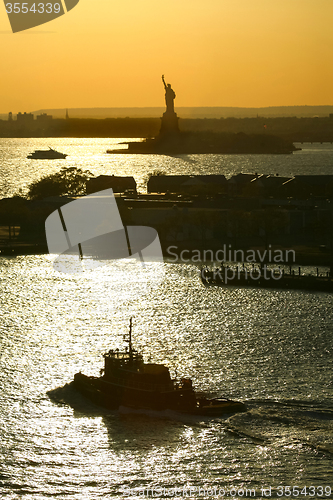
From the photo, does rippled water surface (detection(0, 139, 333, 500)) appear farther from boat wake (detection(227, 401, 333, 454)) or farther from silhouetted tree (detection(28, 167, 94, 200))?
silhouetted tree (detection(28, 167, 94, 200))

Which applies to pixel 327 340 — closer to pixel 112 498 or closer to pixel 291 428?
pixel 291 428

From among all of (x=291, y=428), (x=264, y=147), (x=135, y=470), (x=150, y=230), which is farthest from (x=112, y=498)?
(x=264, y=147)

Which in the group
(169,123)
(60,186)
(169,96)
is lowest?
(60,186)

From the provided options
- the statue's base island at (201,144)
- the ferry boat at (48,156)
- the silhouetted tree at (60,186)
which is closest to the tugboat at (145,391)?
the silhouetted tree at (60,186)

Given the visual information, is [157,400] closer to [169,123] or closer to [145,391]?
[145,391]

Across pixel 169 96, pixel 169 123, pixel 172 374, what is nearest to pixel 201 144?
pixel 169 123

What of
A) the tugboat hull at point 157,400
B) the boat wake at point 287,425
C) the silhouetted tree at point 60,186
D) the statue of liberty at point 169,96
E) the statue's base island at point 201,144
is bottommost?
the boat wake at point 287,425

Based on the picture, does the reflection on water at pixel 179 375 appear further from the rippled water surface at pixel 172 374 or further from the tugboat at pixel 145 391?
the tugboat at pixel 145 391
